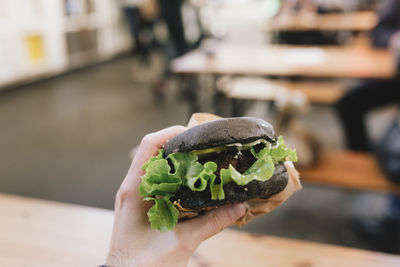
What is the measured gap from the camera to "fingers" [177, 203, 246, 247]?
956 millimetres

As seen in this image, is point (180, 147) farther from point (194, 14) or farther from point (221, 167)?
point (194, 14)

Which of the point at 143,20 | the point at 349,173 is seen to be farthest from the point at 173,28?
the point at 349,173

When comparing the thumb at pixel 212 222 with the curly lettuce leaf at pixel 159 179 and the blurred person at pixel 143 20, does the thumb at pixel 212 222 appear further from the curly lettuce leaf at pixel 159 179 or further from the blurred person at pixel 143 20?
the blurred person at pixel 143 20

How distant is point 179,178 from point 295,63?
2.32 meters

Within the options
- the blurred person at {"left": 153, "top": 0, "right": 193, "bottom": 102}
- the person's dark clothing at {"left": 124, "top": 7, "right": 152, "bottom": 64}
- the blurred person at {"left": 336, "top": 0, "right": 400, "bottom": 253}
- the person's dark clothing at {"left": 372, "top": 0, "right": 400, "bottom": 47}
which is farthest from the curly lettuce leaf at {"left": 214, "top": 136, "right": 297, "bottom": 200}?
the person's dark clothing at {"left": 124, "top": 7, "right": 152, "bottom": 64}

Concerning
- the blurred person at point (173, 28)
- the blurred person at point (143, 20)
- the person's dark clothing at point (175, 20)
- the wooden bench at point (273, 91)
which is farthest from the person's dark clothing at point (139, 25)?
the wooden bench at point (273, 91)

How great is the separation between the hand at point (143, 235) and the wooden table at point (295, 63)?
195cm

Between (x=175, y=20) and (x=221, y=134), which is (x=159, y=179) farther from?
(x=175, y=20)

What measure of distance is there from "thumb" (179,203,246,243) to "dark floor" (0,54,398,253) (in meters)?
1.46

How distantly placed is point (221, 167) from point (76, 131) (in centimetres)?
344

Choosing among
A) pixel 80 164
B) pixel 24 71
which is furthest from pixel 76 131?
pixel 24 71

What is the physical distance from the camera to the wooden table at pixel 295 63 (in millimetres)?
2686

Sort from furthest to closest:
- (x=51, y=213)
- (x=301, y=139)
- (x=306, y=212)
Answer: (x=306, y=212)
(x=301, y=139)
(x=51, y=213)

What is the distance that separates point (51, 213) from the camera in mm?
1438
